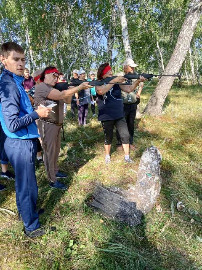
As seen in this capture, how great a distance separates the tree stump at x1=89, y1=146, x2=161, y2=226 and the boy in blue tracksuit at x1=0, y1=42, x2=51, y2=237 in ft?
3.77

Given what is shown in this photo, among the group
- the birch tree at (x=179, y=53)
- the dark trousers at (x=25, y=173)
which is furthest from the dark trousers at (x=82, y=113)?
the dark trousers at (x=25, y=173)

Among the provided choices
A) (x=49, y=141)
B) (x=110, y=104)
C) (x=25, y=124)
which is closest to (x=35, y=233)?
(x=49, y=141)

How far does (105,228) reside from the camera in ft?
9.50

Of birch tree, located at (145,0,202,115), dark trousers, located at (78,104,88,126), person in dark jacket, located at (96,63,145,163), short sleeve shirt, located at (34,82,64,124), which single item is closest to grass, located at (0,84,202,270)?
person in dark jacket, located at (96,63,145,163)

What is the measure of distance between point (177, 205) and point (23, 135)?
105 inches

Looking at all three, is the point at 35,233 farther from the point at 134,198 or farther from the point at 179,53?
the point at 179,53

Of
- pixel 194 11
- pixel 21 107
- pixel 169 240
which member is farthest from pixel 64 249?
pixel 194 11

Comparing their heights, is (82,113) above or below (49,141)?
below

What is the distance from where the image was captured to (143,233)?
286 cm

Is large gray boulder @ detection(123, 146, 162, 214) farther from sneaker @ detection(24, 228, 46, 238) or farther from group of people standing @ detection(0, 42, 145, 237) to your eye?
group of people standing @ detection(0, 42, 145, 237)

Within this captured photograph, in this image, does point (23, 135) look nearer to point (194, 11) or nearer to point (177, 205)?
point (177, 205)

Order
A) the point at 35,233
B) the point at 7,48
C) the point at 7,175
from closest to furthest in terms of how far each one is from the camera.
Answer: the point at 7,48, the point at 35,233, the point at 7,175

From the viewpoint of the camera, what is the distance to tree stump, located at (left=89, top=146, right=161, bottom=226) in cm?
310

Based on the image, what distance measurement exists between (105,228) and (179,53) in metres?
7.24
